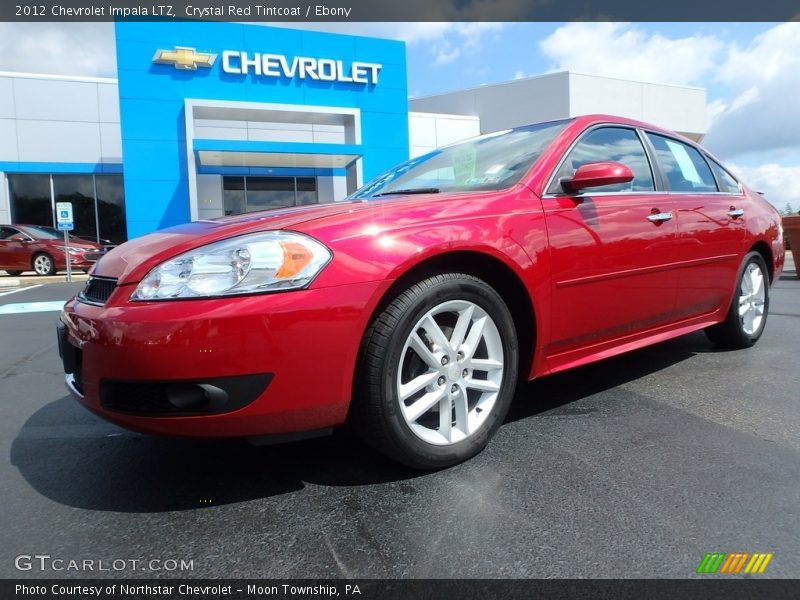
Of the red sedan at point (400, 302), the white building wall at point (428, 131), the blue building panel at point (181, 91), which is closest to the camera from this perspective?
the red sedan at point (400, 302)

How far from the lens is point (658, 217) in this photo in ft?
9.68

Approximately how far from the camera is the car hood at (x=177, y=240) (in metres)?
1.88

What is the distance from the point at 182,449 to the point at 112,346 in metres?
0.83

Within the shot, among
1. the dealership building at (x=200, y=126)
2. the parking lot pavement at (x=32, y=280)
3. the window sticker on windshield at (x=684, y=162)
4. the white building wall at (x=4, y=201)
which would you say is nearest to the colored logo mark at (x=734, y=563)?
the window sticker on windshield at (x=684, y=162)

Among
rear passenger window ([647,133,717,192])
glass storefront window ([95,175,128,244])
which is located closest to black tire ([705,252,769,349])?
rear passenger window ([647,133,717,192])

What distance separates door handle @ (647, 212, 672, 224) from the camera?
291cm

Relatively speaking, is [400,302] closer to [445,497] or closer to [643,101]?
[445,497]

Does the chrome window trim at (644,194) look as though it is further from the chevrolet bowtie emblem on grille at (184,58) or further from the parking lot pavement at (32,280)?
the chevrolet bowtie emblem on grille at (184,58)

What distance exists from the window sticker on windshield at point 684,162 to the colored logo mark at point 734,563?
2.57 metres

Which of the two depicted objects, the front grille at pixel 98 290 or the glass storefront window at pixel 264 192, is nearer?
the front grille at pixel 98 290

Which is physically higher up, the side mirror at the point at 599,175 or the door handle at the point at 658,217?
the side mirror at the point at 599,175

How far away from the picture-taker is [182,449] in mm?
2385

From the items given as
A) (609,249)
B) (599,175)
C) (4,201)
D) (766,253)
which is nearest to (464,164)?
(599,175)

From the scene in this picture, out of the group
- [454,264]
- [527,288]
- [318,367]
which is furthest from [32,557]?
[527,288]
